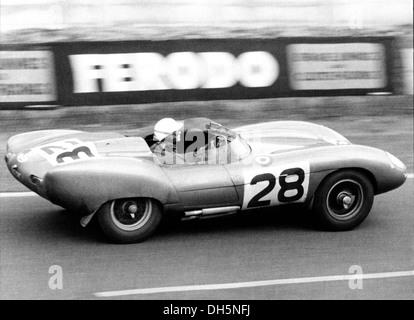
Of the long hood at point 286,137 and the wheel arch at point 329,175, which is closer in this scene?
the wheel arch at point 329,175

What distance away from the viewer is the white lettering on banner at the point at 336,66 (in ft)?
34.6

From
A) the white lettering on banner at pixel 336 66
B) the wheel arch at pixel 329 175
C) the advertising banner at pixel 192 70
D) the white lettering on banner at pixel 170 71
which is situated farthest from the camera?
the white lettering on banner at pixel 336 66

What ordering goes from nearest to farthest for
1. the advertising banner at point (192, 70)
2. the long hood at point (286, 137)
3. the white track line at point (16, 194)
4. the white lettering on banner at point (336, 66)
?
1. the long hood at point (286, 137)
2. the white track line at point (16, 194)
3. the advertising banner at point (192, 70)
4. the white lettering on banner at point (336, 66)

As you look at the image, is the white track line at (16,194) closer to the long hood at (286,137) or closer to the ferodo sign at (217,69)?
the long hood at (286,137)

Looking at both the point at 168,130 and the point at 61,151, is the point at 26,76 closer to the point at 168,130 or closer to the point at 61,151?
the point at 61,151

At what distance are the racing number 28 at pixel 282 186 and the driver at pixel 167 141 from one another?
2.16 ft

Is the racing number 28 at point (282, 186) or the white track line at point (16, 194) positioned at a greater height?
the racing number 28 at point (282, 186)

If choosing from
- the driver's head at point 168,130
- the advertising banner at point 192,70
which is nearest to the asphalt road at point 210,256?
the driver's head at point 168,130

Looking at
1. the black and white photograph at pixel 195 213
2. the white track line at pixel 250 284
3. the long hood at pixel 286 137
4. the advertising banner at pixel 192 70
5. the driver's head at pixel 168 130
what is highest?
the advertising banner at pixel 192 70

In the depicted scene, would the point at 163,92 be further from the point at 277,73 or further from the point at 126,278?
the point at 126,278

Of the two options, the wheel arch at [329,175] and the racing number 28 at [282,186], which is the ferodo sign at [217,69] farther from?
the racing number 28 at [282,186]

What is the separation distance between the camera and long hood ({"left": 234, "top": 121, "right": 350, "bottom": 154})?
6.53m

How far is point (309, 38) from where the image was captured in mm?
10617

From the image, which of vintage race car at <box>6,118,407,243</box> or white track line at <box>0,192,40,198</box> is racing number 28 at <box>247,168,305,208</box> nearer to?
vintage race car at <box>6,118,407,243</box>
